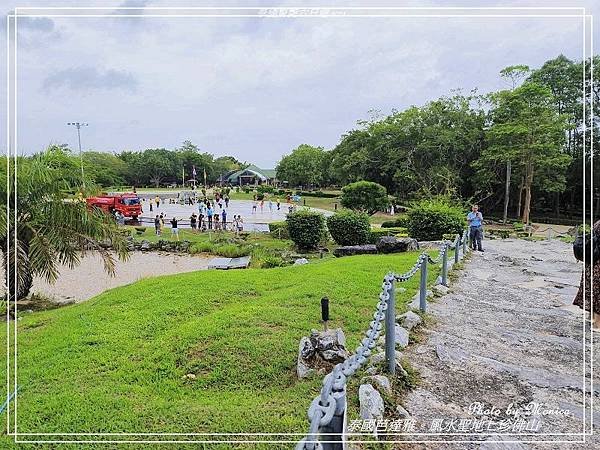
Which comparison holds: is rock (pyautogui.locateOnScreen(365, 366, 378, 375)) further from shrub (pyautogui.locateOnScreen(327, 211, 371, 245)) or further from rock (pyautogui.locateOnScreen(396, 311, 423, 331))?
shrub (pyautogui.locateOnScreen(327, 211, 371, 245))

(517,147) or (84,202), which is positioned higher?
(517,147)

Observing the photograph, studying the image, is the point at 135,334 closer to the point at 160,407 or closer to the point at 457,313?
the point at 160,407

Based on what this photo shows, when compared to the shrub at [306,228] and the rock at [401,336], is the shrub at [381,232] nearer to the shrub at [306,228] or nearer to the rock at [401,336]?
the shrub at [306,228]

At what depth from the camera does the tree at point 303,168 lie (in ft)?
19.0

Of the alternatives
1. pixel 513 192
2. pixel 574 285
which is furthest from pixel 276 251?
pixel 574 285

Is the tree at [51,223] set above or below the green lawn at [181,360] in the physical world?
above

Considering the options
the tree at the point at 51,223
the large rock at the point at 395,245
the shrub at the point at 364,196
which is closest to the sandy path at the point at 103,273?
the tree at the point at 51,223

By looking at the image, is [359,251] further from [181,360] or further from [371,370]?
[371,370]

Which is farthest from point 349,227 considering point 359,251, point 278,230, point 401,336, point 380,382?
point 380,382

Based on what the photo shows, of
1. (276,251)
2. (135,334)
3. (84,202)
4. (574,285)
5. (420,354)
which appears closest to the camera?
(420,354)

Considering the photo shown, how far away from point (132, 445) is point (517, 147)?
7590 millimetres

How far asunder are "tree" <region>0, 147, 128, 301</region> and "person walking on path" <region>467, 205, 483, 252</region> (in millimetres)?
5502

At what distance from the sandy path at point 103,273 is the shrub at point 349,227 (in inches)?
123

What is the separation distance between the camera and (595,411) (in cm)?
193
